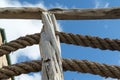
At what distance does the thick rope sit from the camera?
3613 millimetres

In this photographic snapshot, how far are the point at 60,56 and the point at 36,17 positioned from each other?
0.70 metres

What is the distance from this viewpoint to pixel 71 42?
12.1ft

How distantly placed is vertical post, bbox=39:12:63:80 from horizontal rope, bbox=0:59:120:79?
10 cm

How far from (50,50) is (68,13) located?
0.62m

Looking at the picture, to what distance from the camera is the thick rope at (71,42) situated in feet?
11.9

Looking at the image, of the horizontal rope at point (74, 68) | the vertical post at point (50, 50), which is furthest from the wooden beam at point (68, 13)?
the horizontal rope at point (74, 68)

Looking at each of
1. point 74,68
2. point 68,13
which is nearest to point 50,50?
point 74,68

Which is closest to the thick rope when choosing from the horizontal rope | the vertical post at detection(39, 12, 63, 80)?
the vertical post at detection(39, 12, 63, 80)

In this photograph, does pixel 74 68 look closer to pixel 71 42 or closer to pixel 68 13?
pixel 71 42

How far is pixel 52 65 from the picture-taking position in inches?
129

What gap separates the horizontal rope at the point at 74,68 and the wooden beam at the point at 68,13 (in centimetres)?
62

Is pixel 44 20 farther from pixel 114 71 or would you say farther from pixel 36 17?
pixel 114 71

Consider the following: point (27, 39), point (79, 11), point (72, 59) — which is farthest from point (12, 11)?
point (72, 59)

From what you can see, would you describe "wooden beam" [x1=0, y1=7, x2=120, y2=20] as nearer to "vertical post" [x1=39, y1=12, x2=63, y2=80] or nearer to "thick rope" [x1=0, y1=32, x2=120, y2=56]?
"vertical post" [x1=39, y1=12, x2=63, y2=80]
